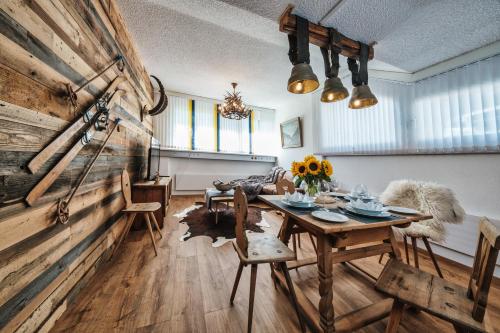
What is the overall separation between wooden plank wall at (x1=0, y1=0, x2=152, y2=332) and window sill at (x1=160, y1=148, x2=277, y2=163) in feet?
10.4

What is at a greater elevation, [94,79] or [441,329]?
[94,79]

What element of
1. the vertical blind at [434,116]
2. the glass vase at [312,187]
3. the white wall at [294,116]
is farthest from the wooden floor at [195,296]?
the white wall at [294,116]

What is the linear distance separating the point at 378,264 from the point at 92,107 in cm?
309

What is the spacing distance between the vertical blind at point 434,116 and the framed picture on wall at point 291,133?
4.76ft

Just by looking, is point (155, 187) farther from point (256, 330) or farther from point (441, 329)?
point (441, 329)

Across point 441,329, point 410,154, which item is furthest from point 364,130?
point 441,329

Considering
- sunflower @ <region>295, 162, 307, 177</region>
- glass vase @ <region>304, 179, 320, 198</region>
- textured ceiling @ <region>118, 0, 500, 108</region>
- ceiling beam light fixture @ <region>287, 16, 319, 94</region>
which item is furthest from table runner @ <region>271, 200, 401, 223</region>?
textured ceiling @ <region>118, 0, 500, 108</region>

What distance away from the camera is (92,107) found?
1385 mm

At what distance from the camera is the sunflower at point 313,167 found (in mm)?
1341

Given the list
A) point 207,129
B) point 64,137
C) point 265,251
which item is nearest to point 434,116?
point 265,251

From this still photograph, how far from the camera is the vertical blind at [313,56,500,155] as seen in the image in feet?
5.79

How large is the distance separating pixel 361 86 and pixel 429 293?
177cm

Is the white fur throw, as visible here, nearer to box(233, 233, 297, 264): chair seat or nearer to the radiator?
box(233, 233, 297, 264): chair seat

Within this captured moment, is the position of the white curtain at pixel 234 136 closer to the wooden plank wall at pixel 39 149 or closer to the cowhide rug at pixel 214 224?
the cowhide rug at pixel 214 224
